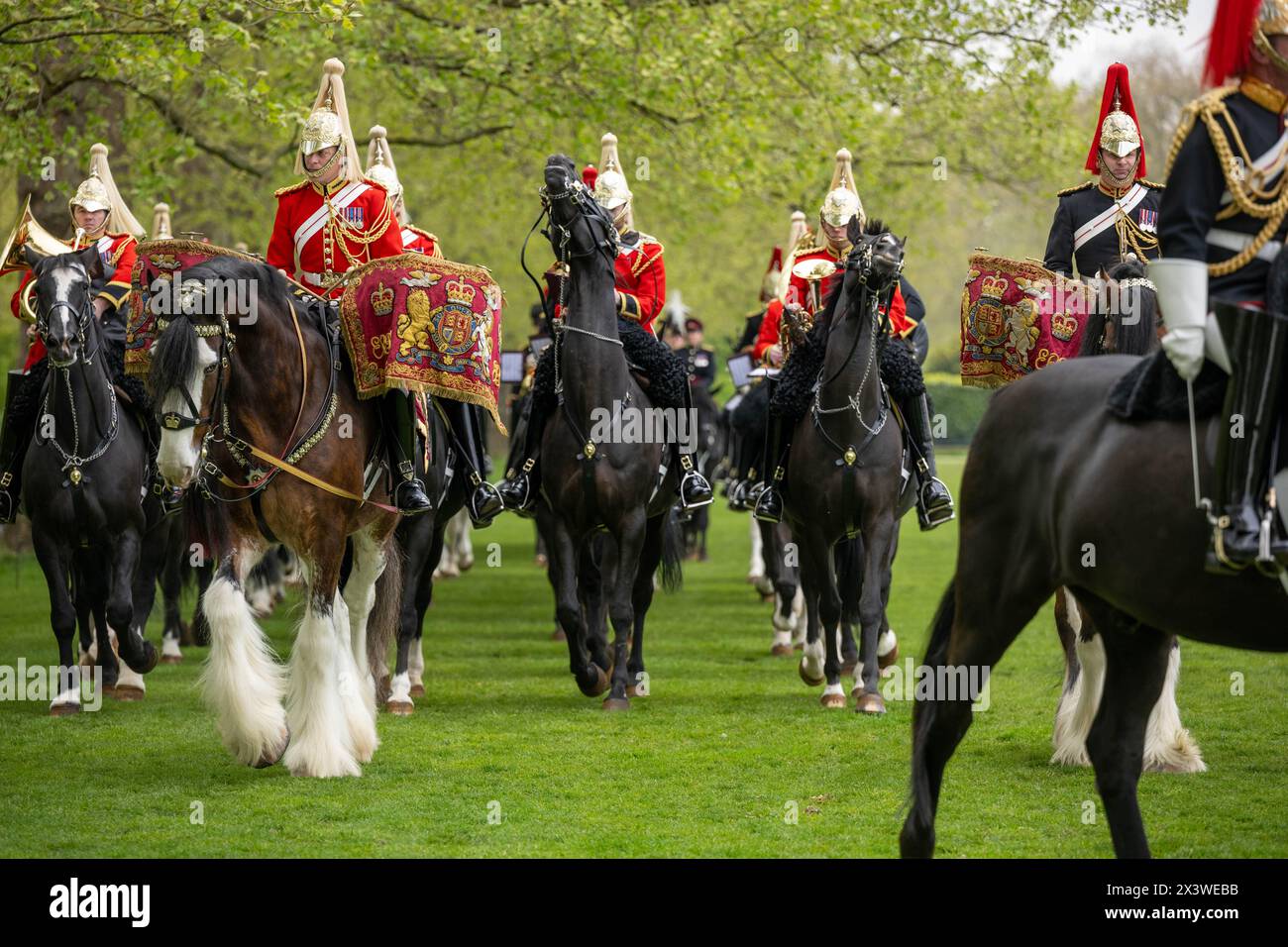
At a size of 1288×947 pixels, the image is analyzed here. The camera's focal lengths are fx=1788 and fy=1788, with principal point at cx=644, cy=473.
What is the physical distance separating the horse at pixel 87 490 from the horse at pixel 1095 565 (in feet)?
20.7

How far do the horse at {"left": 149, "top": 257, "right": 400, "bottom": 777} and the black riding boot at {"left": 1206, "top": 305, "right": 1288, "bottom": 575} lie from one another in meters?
4.89

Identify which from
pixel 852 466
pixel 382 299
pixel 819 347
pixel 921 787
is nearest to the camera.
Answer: pixel 921 787

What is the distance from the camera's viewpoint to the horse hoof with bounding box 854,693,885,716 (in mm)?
11266

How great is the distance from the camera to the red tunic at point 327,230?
10492mm

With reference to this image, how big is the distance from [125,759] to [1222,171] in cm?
674

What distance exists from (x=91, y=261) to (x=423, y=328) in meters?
2.50

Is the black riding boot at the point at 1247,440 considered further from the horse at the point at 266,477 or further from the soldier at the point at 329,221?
the soldier at the point at 329,221

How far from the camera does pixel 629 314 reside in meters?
12.0

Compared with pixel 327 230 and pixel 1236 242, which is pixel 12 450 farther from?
pixel 1236 242

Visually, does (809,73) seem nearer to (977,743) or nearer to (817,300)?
(817,300)

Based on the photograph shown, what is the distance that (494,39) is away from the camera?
18.5 m

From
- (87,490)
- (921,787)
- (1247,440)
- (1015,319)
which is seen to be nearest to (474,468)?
(87,490)

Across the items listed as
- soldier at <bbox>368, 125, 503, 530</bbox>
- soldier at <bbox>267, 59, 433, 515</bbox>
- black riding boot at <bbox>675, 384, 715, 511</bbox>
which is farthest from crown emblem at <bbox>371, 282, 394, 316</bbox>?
black riding boot at <bbox>675, 384, 715, 511</bbox>
